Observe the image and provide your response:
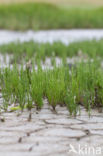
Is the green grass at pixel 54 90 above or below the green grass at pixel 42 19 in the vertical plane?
below

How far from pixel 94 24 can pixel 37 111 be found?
33.1 ft

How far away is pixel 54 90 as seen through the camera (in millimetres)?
3801

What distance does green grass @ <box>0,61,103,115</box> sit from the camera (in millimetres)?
3774

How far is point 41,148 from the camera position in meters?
2.80

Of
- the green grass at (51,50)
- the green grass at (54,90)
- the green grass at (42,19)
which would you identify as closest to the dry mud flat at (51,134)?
the green grass at (54,90)

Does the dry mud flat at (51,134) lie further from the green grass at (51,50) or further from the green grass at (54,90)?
the green grass at (51,50)

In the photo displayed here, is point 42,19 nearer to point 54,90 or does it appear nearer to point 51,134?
point 54,90

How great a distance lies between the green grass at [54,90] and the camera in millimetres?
3774

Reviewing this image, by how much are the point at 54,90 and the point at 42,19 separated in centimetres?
1036

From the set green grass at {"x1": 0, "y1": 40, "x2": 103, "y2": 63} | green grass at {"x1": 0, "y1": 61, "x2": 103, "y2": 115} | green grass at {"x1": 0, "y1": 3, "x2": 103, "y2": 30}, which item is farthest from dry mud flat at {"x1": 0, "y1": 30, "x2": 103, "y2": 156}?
green grass at {"x1": 0, "y1": 3, "x2": 103, "y2": 30}

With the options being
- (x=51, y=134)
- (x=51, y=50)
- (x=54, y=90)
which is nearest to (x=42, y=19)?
(x=51, y=50)

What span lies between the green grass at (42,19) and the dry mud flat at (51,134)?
888 cm

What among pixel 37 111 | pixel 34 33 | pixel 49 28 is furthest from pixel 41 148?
pixel 49 28

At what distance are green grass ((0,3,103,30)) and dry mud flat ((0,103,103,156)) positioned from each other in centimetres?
888
